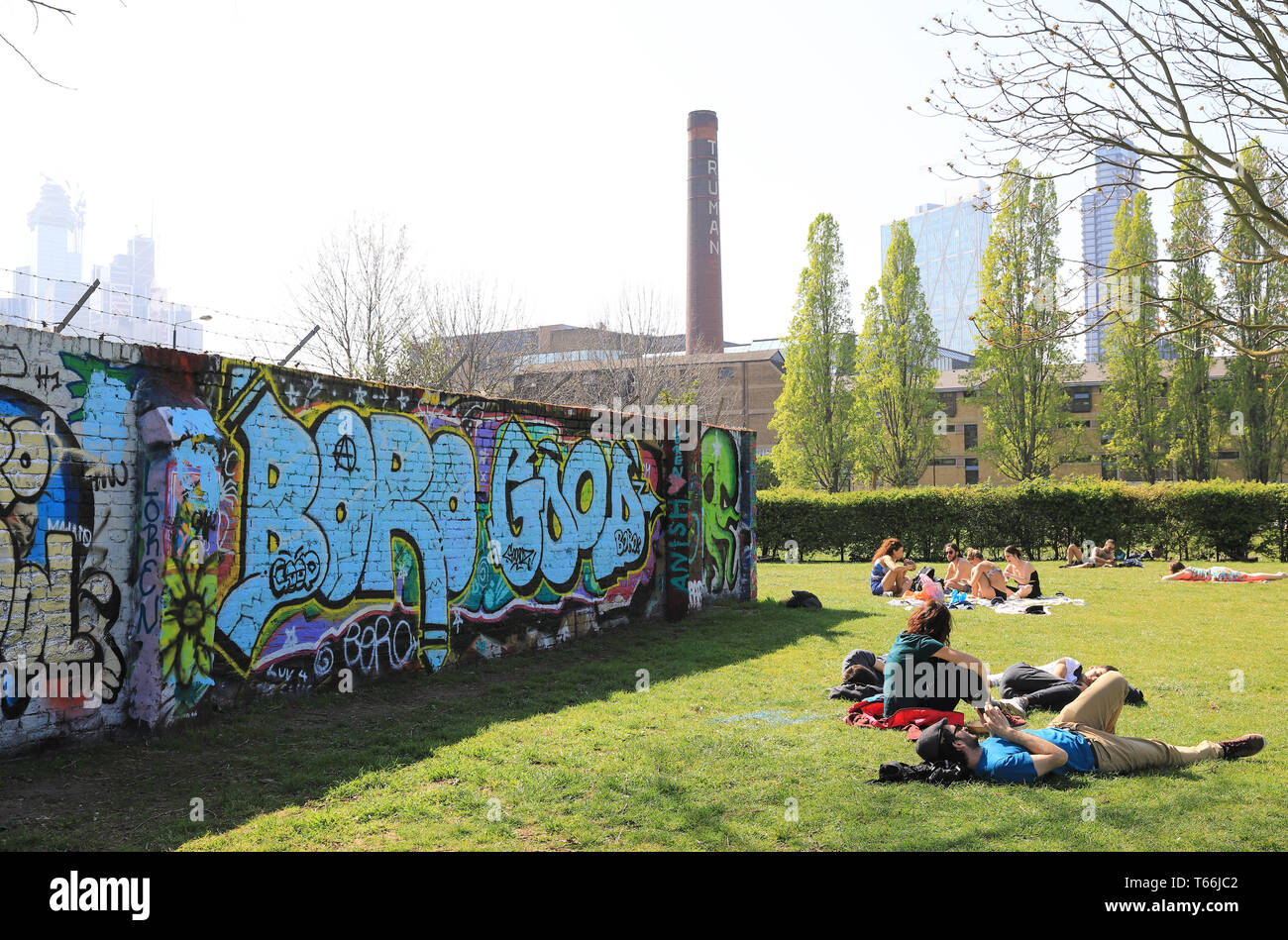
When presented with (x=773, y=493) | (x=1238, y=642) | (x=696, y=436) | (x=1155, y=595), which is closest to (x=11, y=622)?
(x=696, y=436)

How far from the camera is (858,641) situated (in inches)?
418

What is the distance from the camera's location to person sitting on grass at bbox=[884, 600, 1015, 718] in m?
6.32

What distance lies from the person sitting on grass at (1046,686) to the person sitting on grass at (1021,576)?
6827 millimetres

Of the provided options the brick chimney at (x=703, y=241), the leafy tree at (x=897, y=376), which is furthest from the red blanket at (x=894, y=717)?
the brick chimney at (x=703, y=241)

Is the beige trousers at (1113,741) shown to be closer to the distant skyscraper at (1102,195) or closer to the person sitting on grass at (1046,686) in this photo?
the person sitting on grass at (1046,686)

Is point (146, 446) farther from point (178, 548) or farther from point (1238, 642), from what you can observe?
point (1238, 642)

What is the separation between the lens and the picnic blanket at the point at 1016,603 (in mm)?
13016

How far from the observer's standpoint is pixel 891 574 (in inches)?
606

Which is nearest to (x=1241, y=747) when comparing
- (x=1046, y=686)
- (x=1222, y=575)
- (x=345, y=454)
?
(x=1046, y=686)

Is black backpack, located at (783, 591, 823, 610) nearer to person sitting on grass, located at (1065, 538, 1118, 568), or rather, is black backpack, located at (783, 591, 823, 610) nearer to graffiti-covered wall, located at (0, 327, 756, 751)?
graffiti-covered wall, located at (0, 327, 756, 751)

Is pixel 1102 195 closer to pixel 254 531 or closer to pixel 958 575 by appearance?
pixel 254 531

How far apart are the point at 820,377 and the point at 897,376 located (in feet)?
9.89

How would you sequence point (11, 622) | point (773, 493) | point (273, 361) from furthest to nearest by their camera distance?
point (773, 493) < point (273, 361) < point (11, 622)
